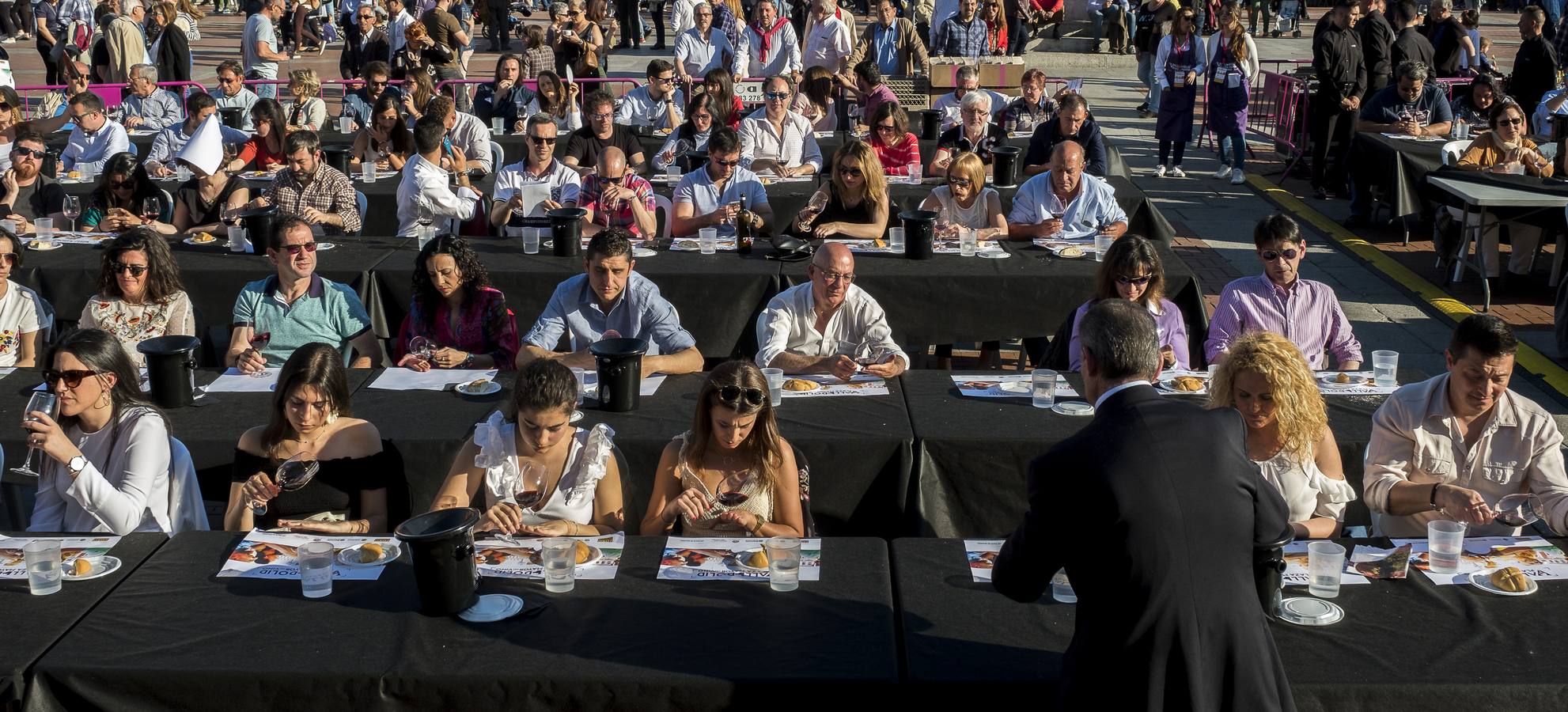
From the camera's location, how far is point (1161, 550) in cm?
287

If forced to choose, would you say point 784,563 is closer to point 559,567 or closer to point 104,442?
point 559,567

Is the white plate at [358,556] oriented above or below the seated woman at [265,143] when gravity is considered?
below

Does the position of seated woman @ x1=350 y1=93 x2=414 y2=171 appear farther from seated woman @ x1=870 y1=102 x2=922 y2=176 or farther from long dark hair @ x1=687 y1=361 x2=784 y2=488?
long dark hair @ x1=687 y1=361 x2=784 y2=488

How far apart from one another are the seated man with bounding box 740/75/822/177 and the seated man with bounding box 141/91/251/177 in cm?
404

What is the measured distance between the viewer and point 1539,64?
46.9ft

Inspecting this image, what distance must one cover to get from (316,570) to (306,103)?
9857 mm

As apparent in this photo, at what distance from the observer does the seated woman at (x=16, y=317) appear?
667 centimetres

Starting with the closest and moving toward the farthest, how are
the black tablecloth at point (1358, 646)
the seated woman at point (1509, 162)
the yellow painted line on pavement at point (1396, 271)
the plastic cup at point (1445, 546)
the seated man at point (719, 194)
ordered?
the black tablecloth at point (1358, 646), the plastic cup at point (1445, 546), the yellow painted line on pavement at point (1396, 271), the seated man at point (719, 194), the seated woman at point (1509, 162)

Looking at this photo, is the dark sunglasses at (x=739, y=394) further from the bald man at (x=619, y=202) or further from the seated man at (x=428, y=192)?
the seated man at (x=428, y=192)

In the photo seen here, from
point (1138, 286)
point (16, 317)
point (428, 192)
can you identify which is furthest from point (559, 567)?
point (428, 192)

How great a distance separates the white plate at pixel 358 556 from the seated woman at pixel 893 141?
22.3ft

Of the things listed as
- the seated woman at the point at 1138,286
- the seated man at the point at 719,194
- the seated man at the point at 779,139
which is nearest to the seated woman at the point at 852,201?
the seated man at the point at 719,194

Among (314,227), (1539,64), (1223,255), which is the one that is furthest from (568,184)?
(1539,64)

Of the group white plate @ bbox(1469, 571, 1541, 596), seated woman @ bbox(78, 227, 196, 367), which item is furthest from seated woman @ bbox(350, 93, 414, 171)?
white plate @ bbox(1469, 571, 1541, 596)
